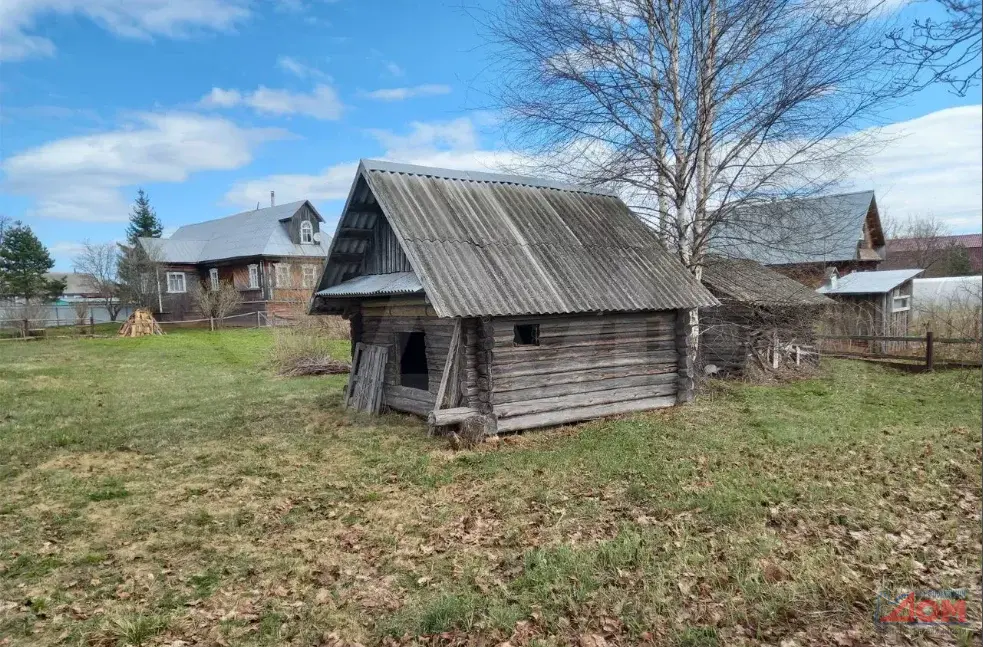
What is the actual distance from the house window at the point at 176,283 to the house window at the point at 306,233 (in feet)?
29.2

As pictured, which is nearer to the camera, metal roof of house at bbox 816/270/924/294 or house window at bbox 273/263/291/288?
metal roof of house at bbox 816/270/924/294

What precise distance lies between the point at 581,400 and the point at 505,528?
5.14 metres

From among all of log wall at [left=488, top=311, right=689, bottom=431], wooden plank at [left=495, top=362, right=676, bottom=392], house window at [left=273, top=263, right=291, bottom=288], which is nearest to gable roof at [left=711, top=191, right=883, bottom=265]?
log wall at [left=488, top=311, right=689, bottom=431]

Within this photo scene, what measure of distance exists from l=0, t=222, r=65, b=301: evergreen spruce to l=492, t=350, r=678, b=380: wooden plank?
31888 millimetres

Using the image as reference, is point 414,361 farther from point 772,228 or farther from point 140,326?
point 140,326

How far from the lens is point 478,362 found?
34.4 ft

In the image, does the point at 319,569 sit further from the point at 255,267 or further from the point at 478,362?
the point at 255,267

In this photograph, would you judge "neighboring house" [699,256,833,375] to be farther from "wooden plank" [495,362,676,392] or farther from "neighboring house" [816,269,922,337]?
"wooden plank" [495,362,676,392]

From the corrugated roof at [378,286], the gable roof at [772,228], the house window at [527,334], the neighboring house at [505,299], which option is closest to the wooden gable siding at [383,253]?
the neighboring house at [505,299]

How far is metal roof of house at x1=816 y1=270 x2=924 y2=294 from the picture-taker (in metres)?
19.6

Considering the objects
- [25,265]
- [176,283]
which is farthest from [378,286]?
[25,265]

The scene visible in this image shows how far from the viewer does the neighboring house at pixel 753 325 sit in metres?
16.2

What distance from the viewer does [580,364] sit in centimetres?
1126
